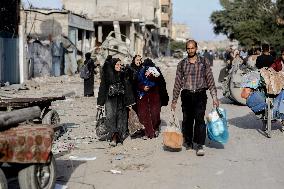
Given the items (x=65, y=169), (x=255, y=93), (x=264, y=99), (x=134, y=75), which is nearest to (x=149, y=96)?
(x=134, y=75)

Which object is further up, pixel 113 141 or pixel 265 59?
pixel 265 59

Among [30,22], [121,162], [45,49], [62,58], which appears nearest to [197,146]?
[121,162]

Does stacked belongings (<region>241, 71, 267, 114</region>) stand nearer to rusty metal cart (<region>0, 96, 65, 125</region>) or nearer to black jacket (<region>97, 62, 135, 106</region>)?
black jacket (<region>97, 62, 135, 106</region>)

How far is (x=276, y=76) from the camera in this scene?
9984mm

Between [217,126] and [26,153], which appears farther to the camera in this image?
[217,126]

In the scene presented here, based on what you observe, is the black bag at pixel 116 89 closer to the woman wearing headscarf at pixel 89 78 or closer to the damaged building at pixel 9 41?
the woman wearing headscarf at pixel 89 78

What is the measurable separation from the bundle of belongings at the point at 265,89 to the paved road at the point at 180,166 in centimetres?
57

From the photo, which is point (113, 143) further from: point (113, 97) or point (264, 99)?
point (264, 99)

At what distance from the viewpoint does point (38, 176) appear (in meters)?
5.38

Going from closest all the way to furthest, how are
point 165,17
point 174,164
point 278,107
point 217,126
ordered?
point 174,164 → point 217,126 → point 278,107 → point 165,17

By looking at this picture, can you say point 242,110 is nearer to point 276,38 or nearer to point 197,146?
point 197,146

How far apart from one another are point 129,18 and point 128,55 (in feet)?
72.4

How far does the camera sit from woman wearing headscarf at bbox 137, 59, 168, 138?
380 inches

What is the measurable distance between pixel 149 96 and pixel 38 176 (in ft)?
15.1
